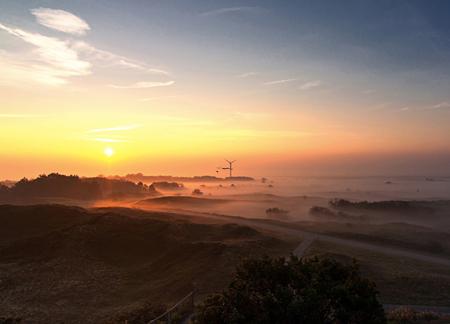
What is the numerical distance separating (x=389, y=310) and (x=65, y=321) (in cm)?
2558

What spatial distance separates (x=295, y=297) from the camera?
46.5 feet

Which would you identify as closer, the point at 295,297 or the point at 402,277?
the point at 295,297

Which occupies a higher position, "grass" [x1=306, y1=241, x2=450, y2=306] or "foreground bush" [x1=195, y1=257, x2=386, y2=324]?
"foreground bush" [x1=195, y1=257, x2=386, y2=324]

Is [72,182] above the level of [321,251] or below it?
above

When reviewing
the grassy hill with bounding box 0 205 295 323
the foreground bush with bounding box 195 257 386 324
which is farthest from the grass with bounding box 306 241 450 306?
the foreground bush with bounding box 195 257 386 324

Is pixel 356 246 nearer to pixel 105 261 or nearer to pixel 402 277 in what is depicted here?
pixel 402 277

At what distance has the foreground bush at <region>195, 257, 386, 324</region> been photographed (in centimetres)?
1392

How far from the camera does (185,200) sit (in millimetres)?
129750

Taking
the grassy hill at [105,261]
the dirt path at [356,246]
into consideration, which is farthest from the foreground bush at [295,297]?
the dirt path at [356,246]

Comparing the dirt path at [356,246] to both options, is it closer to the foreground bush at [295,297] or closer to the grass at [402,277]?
the grass at [402,277]

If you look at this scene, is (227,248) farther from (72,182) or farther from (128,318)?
(72,182)

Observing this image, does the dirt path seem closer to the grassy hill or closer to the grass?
the grass

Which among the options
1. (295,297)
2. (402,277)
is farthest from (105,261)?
(295,297)

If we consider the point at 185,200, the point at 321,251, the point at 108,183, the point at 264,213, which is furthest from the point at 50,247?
the point at 108,183
